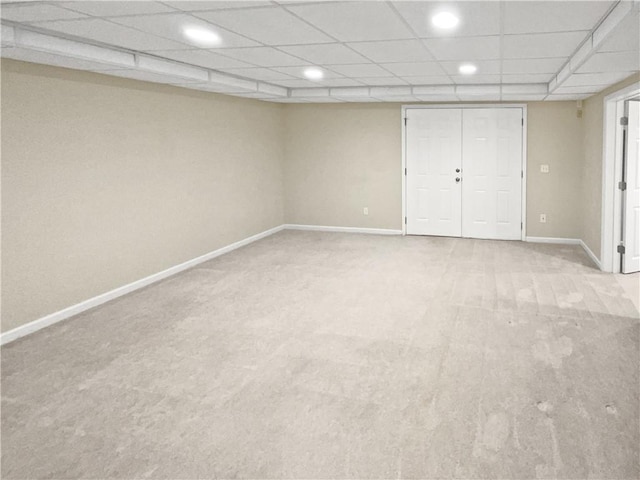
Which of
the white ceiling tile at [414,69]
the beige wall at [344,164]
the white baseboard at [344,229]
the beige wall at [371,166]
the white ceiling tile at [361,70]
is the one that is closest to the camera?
the white ceiling tile at [414,69]

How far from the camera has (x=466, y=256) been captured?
6.79 meters

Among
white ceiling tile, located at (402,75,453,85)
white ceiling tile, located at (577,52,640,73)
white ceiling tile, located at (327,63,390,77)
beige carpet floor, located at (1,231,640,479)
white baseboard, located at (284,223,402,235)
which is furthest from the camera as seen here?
white baseboard, located at (284,223,402,235)

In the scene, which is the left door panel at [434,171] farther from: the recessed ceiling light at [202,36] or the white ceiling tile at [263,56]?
the recessed ceiling light at [202,36]

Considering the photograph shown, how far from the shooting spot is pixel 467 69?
4.99 meters

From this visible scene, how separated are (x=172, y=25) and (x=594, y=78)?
3777 mm

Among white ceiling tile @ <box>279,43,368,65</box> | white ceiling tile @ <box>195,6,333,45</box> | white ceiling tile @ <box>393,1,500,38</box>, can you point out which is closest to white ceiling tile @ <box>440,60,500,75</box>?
white ceiling tile @ <box>279,43,368,65</box>

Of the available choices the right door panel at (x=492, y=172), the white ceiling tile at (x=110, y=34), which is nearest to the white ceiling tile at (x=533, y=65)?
the right door panel at (x=492, y=172)

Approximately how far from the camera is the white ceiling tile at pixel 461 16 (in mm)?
2729

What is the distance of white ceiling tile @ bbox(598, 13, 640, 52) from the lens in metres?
2.67

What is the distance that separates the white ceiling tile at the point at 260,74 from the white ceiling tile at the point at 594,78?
2736 millimetres

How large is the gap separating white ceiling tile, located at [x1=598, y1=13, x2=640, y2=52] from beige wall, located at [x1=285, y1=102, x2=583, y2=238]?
4.21m

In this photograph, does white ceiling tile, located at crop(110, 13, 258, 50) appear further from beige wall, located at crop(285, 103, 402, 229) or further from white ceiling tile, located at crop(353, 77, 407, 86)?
beige wall, located at crop(285, 103, 402, 229)

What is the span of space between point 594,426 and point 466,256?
4173 mm

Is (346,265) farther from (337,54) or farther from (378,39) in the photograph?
(378,39)
